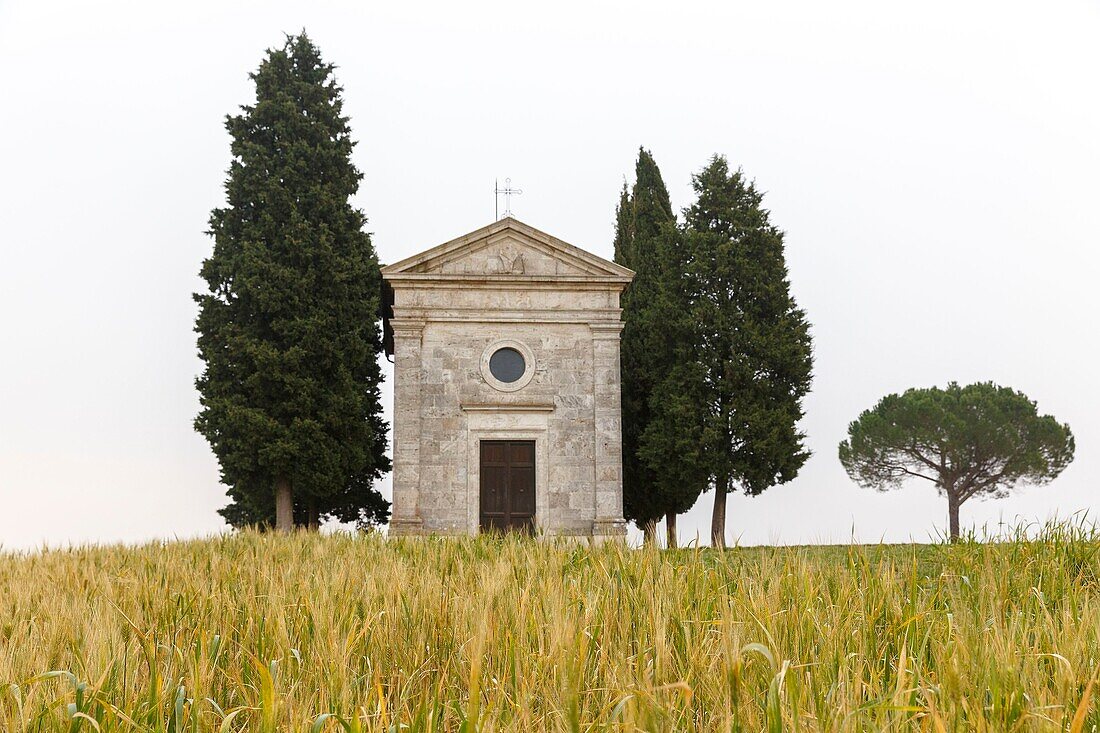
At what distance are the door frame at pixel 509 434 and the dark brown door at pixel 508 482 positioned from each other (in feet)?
0.38

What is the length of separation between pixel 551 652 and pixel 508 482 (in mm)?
16704

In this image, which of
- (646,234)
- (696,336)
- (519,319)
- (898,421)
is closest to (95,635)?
(519,319)

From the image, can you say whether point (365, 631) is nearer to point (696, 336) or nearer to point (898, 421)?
point (696, 336)

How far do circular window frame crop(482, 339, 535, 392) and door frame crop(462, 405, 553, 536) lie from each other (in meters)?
0.49

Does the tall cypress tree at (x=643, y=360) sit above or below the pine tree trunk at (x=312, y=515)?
above

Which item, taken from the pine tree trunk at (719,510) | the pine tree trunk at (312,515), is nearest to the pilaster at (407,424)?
the pine tree trunk at (312,515)

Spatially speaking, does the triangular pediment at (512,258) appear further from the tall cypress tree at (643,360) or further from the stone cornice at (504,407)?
the tall cypress tree at (643,360)

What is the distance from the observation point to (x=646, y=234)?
30000 mm

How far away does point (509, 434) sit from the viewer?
808 inches

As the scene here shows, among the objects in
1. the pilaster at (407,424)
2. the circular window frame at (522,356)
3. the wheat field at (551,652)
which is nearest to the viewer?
the wheat field at (551,652)

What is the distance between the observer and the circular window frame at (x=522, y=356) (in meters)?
20.6

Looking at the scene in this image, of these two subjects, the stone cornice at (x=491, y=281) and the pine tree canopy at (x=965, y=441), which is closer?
the stone cornice at (x=491, y=281)

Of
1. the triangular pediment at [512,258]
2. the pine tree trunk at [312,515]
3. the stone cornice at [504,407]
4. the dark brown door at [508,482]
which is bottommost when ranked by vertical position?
the pine tree trunk at [312,515]

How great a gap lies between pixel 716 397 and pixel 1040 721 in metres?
21.4
